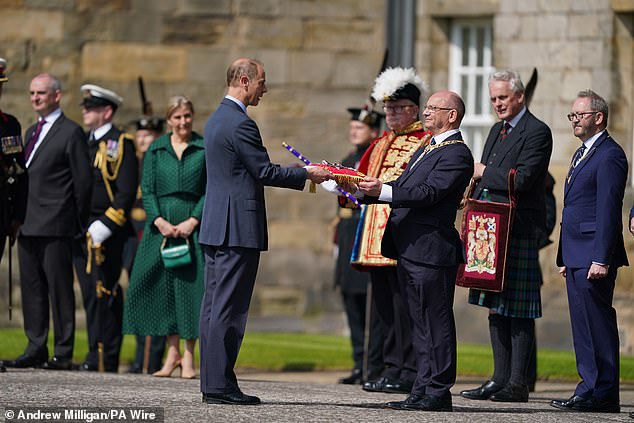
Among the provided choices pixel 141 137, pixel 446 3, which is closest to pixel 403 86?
pixel 141 137

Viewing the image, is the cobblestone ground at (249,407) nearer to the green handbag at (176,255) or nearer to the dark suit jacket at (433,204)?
the green handbag at (176,255)

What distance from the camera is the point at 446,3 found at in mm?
15961

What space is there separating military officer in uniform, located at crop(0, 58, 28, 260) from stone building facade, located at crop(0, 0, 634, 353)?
16.1 ft

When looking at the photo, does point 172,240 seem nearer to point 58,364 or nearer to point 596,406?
point 58,364

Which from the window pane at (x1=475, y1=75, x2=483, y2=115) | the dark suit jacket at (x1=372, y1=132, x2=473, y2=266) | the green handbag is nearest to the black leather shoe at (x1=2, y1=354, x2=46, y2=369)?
the green handbag

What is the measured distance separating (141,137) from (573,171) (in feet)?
16.6

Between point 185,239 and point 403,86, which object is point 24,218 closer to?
point 185,239

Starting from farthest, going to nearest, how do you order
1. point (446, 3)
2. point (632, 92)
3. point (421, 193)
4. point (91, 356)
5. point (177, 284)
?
point (446, 3) < point (632, 92) < point (91, 356) < point (177, 284) < point (421, 193)

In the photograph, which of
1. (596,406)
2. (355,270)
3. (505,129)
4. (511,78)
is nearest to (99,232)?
(355,270)

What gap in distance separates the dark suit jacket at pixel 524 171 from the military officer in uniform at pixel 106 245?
10.6 ft

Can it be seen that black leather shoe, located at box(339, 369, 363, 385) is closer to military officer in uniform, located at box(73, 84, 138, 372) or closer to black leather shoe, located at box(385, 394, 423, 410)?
military officer in uniform, located at box(73, 84, 138, 372)

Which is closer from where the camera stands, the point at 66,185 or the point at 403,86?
the point at 403,86

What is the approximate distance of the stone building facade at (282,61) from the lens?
15.8 meters

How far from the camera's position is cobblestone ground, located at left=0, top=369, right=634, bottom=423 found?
8.27m
